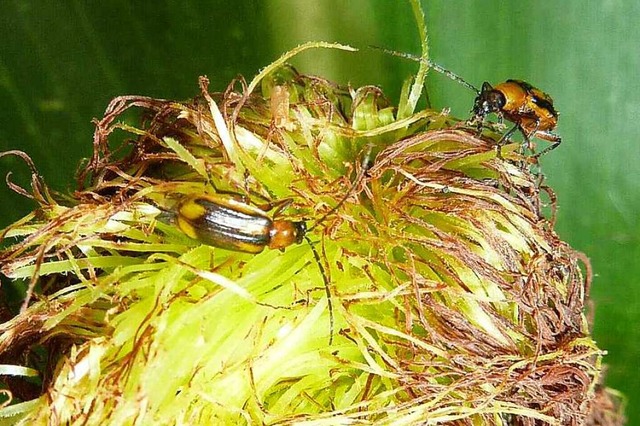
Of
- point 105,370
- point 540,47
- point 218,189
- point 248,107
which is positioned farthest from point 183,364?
point 540,47

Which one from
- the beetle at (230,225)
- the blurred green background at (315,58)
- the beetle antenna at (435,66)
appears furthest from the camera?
the blurred green background at (315,58)

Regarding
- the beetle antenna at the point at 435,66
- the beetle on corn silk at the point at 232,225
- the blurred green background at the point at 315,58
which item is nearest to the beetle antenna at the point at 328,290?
the beetle on corn silk at the point at 232,225

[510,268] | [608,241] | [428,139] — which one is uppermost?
[428,139]

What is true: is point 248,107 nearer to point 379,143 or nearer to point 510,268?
point 379,143

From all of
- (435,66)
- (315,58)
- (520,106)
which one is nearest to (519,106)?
(520,106)

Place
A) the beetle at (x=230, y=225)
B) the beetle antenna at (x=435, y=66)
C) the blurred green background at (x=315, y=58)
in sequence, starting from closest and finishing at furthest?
the beetle at (x=230, y=225) < the beetle antenna at (x=435, y=66) < the blurred green background at (x=315, y=58)

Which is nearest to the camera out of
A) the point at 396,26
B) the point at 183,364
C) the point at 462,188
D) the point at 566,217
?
the point at 183,364

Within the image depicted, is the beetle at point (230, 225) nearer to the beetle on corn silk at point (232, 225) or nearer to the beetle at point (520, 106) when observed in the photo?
the beetle on corn silk at point (232, 225)

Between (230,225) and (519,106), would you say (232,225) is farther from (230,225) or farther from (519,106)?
(519,106)
